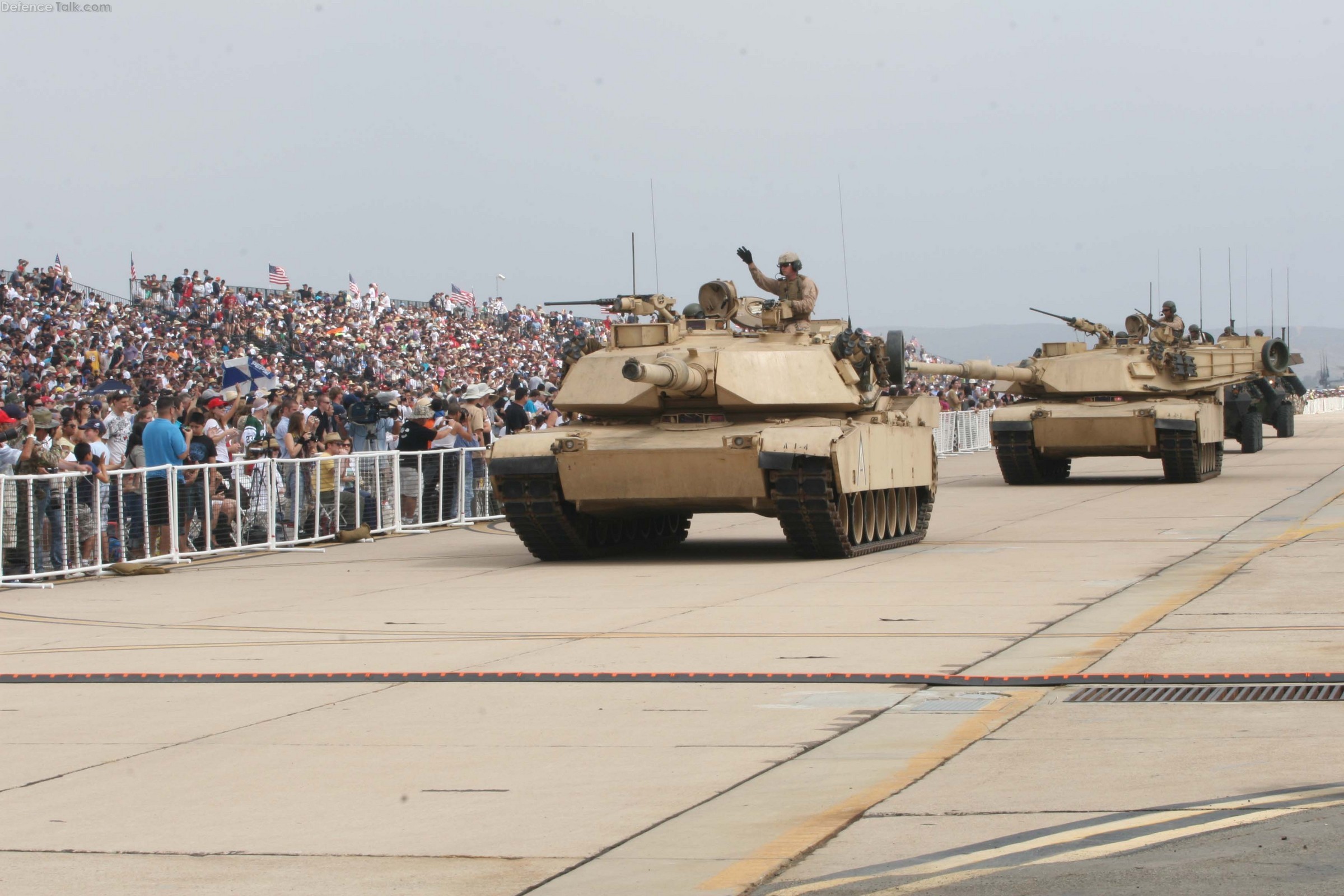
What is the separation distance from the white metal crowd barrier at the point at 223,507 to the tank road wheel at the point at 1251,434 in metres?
22.2

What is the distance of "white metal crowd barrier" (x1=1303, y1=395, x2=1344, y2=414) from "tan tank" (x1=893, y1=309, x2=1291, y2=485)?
2746 inches

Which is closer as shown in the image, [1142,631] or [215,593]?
[1142,631]

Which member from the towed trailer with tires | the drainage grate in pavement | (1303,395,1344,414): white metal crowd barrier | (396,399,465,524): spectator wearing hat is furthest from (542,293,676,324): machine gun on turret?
(1303,395,1344,414): white metal crowd barrier

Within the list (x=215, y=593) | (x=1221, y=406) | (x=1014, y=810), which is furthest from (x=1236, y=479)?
(x=1014, y=810)

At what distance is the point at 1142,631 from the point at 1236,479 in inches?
792

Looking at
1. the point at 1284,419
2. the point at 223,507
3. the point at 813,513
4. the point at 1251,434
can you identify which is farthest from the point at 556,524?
the point at 1284,419

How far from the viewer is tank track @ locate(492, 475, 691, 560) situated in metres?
16.9

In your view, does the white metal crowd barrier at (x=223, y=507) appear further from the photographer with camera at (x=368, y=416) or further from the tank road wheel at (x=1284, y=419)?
the tank road wheel at (x=1284, y=419)

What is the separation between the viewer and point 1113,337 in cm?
3117

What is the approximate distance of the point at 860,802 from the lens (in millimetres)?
6211

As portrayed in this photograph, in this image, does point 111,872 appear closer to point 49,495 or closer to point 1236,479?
point 49,495

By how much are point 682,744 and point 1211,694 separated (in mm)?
2668

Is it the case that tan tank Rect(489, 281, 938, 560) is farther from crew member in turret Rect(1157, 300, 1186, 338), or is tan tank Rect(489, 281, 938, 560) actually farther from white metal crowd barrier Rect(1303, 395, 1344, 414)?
white metal crowd barrier Rect(1303, 395, 1344, 414)

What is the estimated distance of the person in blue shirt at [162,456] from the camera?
17.6 meters
